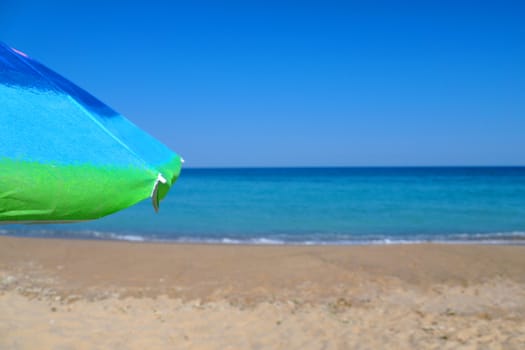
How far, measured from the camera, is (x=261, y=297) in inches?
235

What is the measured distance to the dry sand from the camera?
14.6 ft

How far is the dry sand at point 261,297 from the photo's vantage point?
4.45 m

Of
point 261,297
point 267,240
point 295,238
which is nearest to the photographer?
point 261,297

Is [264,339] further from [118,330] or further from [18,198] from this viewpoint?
[18,198]

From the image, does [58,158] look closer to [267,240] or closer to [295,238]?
[267,240]

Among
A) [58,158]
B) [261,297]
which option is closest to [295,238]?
[261,297]

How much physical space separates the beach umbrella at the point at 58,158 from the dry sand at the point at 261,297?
3.00m

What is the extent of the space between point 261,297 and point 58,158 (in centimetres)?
472

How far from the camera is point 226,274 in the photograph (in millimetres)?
7172

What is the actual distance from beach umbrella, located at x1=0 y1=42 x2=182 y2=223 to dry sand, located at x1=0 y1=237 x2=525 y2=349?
118 inches

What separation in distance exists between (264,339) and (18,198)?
3.46m

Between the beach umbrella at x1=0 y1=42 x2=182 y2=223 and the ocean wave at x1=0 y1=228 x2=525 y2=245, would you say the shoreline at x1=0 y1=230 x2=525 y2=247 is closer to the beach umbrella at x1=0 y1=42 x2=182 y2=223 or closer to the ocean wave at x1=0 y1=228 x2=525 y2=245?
the ocean wave at x1=0 y1=228 x2=525 y2=245

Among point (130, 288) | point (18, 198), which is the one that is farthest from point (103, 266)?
point (18, 198)

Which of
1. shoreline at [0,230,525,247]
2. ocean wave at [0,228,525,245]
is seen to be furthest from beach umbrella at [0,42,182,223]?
ocean wave at [0,228,525,245]
